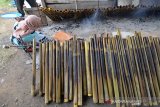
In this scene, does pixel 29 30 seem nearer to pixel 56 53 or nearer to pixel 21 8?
pixel 56 53

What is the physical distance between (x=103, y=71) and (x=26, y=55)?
2720 millimetres

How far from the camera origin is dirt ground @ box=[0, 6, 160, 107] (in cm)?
535

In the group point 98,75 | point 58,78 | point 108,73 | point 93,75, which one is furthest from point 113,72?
point 58,78

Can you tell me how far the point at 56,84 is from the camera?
5.13 meters

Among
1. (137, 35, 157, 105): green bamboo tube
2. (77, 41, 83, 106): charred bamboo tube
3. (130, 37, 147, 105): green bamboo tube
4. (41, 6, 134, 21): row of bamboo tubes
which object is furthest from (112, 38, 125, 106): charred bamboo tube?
(41, 6, 134, 21): row of bamboo tubes

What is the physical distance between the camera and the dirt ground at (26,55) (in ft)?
17.6

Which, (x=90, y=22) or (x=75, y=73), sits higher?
(x=90, y=22)

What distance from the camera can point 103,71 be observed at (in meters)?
5.13

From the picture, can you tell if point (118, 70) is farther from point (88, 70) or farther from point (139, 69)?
point (88, 70)

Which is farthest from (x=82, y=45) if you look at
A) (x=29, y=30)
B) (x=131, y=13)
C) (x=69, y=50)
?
(x=131, y=13)

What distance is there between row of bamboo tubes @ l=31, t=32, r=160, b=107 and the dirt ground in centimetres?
29

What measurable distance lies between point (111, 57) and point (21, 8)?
4635 mm

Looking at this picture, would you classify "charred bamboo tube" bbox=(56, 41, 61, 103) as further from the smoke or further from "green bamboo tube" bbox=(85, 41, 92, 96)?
the smoke

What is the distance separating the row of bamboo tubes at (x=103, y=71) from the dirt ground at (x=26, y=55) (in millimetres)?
286
